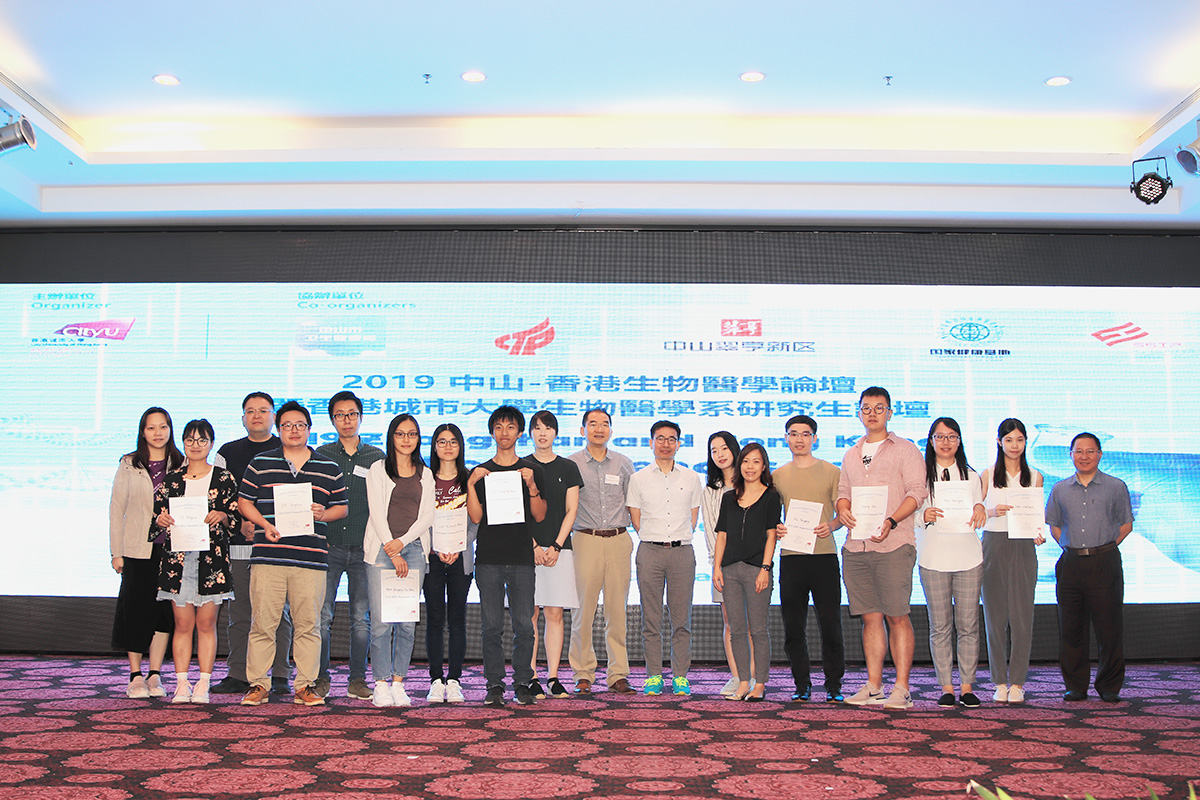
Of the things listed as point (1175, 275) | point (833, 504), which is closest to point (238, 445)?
point (833, 504)

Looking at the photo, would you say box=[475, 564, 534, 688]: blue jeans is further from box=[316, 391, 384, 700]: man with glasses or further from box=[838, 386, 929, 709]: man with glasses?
box=[838, 386, 929, 709]: man with glasses

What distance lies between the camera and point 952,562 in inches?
179

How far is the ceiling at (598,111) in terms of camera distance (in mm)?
4949

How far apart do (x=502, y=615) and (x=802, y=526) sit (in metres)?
1.43

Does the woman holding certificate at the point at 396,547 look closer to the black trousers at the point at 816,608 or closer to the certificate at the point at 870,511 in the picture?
the black trousers at the point at 816,608

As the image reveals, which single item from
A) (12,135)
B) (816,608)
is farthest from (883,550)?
(12,135)

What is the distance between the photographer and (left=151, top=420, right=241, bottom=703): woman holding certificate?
4.34 metres

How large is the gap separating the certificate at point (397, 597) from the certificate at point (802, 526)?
5.53ft

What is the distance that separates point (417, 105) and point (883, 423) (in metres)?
3.32

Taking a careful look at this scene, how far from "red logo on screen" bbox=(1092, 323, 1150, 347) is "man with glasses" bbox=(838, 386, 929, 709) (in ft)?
9.22

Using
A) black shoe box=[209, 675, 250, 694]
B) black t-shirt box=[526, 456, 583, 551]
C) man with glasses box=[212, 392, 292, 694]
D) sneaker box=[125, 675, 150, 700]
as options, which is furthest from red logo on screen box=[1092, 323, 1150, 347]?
sneaker box=[125, 675, 150, 700]

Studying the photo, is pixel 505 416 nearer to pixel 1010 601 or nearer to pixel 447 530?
pixel 447 530

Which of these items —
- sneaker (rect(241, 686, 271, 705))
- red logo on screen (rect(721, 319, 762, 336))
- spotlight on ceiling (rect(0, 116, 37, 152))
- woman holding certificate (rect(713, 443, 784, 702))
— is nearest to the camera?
sneaker (rect(241, 686, 271, 705))

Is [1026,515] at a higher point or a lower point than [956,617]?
higher
